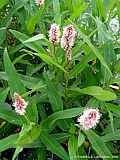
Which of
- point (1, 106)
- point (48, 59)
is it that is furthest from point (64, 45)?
point (1, 106)

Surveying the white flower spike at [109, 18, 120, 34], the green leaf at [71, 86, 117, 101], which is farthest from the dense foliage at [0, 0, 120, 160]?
the white flower spike at [109, 18, 120, 34]

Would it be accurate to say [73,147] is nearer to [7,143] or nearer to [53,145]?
[53,145]

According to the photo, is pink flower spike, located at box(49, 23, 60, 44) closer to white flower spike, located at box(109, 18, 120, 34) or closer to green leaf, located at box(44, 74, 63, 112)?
green leaf, located at box(44, 74, 63, 112)

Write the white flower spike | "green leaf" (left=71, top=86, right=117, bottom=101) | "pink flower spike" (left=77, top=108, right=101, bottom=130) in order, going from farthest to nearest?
the white flower spike
"green leaf" (left=71, top=86, right=117, bottom=101)
"pink flower spike" (left=77, top=108, right=101, bottom=130)

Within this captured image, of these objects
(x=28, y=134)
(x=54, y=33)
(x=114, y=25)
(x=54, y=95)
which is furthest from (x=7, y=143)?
(x=114, y=25)

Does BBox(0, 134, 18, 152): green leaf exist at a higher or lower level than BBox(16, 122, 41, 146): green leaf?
lower

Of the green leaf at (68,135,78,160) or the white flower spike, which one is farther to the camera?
the white flower spike
